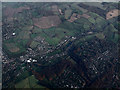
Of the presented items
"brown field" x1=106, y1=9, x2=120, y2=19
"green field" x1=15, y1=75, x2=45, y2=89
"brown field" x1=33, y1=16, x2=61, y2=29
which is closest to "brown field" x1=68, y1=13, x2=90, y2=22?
"brown field" x1=33, y1=16, x2=61, y2=29

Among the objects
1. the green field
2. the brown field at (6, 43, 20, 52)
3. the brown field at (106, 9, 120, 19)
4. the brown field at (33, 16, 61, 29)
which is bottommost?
the green field

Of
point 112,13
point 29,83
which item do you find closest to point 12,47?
point 29,83

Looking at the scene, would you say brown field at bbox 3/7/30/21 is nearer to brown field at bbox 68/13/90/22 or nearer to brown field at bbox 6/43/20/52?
brown field at bbox 6/43/20/52

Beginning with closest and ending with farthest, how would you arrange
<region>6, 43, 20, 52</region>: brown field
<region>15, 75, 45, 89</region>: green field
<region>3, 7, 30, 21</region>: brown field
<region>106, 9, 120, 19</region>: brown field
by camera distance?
1. <region>15, 75, 45, 89</region>: green field
2. <region>6, 43, 20, 52</region>: brown field
3. <region>3, 7, 30, 21</region>: brown field
4. <region>106, 9, 120, 19</region>: brown field

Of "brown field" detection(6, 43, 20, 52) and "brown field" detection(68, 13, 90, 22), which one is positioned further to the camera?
"brown field" detection(68, 13, 90, 22)

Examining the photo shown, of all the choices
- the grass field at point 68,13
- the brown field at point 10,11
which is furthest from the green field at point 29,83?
the grass field at point 68,13

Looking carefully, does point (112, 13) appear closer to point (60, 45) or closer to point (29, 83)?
point (60, 45)

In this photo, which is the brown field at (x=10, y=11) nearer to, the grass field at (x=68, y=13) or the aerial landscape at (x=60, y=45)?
the aerial landscape at (x=60, y=45)

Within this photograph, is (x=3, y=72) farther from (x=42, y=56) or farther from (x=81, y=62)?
(x=81, y=62)
